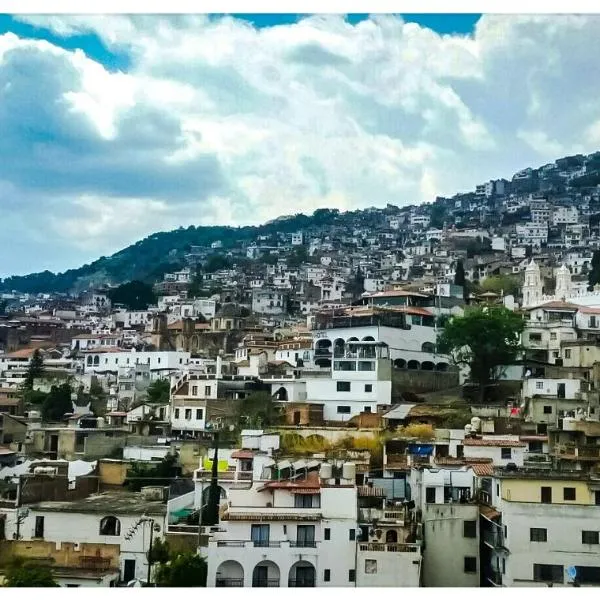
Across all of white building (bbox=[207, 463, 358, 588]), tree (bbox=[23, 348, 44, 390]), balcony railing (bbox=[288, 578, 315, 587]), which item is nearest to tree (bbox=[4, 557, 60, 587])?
white building (bbox=[207, 463, 358, 588])

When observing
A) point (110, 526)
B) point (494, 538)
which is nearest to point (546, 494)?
point (494, 538)

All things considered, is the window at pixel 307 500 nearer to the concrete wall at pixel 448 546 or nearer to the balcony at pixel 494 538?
the concrete wall at pixel 448 546

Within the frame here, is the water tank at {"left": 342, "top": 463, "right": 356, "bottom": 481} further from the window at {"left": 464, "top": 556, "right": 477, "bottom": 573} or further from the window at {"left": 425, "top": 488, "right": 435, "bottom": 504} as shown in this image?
the window at {"left": 464, "top": 556, "right": 477, "bottom": 573}

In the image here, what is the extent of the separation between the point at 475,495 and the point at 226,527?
315 centimetres

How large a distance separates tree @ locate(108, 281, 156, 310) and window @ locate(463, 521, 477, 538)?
3011 centimetres

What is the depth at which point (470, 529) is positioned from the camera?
39.7ft

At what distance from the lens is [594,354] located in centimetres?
1973

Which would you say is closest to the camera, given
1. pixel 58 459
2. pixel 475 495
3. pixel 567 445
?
pixel 475 495

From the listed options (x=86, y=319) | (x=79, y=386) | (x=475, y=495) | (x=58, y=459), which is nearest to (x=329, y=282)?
(x=86, y=319)

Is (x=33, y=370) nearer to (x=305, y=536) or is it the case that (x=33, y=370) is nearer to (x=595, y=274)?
(x=305, y=536)

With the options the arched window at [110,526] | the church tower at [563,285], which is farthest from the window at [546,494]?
the church tower at [563,285]

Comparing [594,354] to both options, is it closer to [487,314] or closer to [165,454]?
[487,314]

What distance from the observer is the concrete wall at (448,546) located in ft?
38.9

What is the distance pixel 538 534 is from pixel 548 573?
0.44 m
